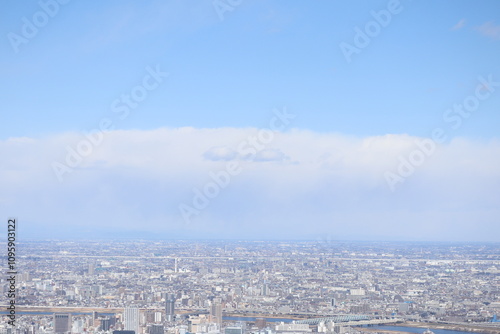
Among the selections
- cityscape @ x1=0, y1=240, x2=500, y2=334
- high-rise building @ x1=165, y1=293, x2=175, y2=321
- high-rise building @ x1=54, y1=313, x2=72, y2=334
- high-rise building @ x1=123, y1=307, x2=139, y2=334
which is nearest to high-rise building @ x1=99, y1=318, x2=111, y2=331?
cityscape @ x1=0, y1=240, x2=500, y2=334

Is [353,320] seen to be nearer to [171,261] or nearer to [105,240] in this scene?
[171,261]

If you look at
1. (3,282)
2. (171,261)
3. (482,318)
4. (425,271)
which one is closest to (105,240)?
(171,261)

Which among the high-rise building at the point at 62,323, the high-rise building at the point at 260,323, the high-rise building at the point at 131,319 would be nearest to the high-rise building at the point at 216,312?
the high-rise building at the point at 260,323

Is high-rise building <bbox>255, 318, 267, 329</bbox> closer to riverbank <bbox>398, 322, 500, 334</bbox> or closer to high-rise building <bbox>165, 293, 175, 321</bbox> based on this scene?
high-rise building <bbox>165, 293, 175, 321</bbox>

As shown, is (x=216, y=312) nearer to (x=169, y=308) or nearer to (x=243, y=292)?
(x=169, y=308)

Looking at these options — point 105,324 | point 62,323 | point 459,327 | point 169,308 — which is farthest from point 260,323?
point 459,327
